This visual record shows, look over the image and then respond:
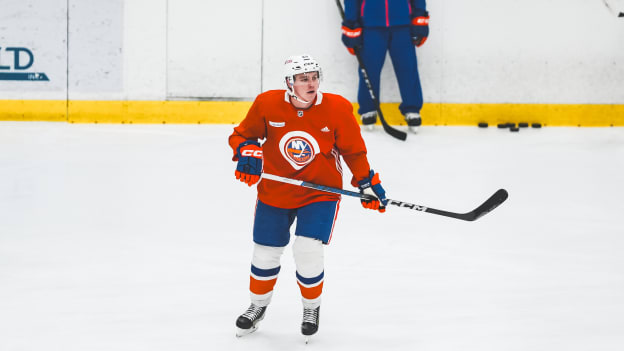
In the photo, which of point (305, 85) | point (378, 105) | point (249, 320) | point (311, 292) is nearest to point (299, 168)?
point (305, 85)

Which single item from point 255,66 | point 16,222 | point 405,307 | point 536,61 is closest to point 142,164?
point 16,222

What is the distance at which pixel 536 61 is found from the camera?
6789mm

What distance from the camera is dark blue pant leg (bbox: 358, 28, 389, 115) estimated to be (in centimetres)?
629

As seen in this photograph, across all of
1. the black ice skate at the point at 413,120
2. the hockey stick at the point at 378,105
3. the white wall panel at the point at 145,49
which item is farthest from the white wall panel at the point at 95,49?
the black ice skate at the point at 413,120

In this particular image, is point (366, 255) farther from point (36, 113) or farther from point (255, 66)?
point (36, 113)

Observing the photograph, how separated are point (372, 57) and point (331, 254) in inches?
120

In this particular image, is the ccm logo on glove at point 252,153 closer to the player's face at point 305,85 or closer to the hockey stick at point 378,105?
the player's face at point 305,85

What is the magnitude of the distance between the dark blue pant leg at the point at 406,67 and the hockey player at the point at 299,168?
3843mm

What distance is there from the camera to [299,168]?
256 centimetres

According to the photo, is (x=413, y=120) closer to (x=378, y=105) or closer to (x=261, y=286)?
(x=378, y=105)

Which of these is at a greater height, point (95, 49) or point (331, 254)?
point (95, 49)

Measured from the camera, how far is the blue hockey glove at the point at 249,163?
2479 millimetres

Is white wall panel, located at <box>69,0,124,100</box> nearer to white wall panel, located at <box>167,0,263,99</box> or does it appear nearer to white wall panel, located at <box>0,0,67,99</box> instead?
white wall panel, located at <box>0,0,67,99</box>

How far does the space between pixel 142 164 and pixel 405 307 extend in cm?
283
